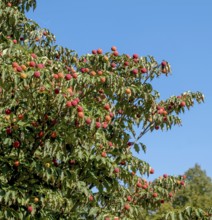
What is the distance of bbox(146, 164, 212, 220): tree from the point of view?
35594 mm

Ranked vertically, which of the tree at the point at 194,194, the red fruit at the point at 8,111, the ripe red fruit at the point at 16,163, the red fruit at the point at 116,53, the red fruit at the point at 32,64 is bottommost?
the ripe red fruit at the point at 16,163

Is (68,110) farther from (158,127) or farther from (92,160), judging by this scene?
(158,127)

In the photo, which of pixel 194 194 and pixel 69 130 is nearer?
pixel 69 130

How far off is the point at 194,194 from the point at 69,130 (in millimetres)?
40812

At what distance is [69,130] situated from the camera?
265 inches

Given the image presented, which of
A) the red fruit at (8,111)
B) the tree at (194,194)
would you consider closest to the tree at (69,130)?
the red fruit at (8,111)

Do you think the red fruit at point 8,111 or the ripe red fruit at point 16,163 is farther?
the red fruit at point 8,111

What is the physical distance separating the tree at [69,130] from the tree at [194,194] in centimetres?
1639

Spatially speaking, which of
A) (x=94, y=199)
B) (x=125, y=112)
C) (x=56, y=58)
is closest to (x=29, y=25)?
(x=56, y=58)

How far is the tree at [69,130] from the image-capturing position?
6551 millimetres

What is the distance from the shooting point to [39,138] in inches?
272

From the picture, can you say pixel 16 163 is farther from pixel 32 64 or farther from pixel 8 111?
pixel 32 64

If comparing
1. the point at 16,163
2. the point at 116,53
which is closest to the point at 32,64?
the point at 16,163

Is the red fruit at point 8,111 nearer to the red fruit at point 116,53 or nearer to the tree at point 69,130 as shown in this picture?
the tree at point 69,130
